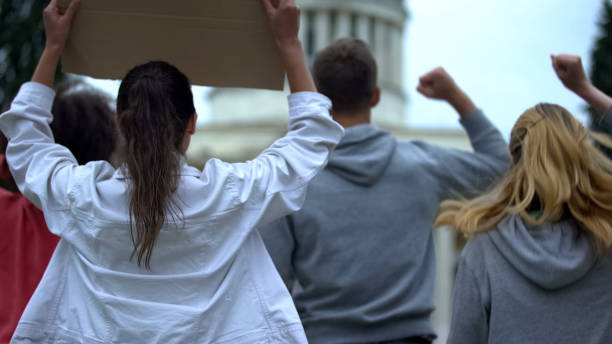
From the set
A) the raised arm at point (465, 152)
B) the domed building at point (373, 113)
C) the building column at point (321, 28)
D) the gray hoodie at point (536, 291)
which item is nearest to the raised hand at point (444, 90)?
the raised arm at point (465, 152)

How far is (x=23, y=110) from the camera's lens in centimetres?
178

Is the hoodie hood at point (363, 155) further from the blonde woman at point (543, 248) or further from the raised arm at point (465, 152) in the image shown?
the blonde woman at point (543, 248)

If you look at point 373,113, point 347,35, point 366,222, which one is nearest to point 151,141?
point 366,222

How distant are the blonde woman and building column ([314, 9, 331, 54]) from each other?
33.6 meters

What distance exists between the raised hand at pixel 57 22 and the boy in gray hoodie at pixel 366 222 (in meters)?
0.88

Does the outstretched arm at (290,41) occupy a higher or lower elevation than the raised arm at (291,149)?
higher

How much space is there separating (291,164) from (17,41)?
6.35 meters

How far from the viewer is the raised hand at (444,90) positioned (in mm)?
2574

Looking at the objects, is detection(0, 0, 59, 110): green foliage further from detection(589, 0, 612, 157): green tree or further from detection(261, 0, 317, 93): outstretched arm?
detection(589, 0, 612, 157): green tree

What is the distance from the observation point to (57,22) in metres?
1.80

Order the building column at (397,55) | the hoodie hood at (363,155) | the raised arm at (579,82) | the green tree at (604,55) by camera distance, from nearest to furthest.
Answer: the raised arm at (579,82) → the hoodie hood at (363,155) → the green tree at (604,55) → the building column at (397,55)

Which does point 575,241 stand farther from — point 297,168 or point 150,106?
point 150,106

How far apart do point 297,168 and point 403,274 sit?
2.61 feet

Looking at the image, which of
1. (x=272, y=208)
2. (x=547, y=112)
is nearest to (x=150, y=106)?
(x=272, y=208)
